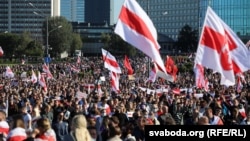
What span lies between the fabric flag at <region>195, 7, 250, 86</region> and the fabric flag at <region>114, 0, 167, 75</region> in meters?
1.29

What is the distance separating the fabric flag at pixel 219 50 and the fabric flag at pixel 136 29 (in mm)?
1288

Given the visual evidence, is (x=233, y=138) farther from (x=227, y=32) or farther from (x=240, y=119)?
(x=227, y=32)

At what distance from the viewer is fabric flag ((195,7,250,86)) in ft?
43.5

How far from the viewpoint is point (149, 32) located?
12.5 metres

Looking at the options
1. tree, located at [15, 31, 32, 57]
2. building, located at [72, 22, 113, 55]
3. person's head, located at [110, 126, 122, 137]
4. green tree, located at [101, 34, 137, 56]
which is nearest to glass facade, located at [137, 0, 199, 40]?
building, located at [72, 22, 113, 55]

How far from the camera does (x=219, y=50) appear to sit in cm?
1343

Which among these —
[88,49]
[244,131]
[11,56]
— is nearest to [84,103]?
[244,131]

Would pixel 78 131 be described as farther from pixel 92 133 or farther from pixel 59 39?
pixel 59 39

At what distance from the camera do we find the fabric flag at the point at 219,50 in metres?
13.2

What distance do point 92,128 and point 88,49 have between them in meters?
170

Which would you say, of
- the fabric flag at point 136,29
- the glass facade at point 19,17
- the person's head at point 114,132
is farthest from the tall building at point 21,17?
the person's head at point 114,132

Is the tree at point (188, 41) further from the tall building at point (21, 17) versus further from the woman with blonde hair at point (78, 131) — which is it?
the woman with blonde hair at point (78, 131)

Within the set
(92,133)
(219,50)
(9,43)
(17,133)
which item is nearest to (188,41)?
(9,43)

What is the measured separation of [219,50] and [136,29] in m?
2.06
